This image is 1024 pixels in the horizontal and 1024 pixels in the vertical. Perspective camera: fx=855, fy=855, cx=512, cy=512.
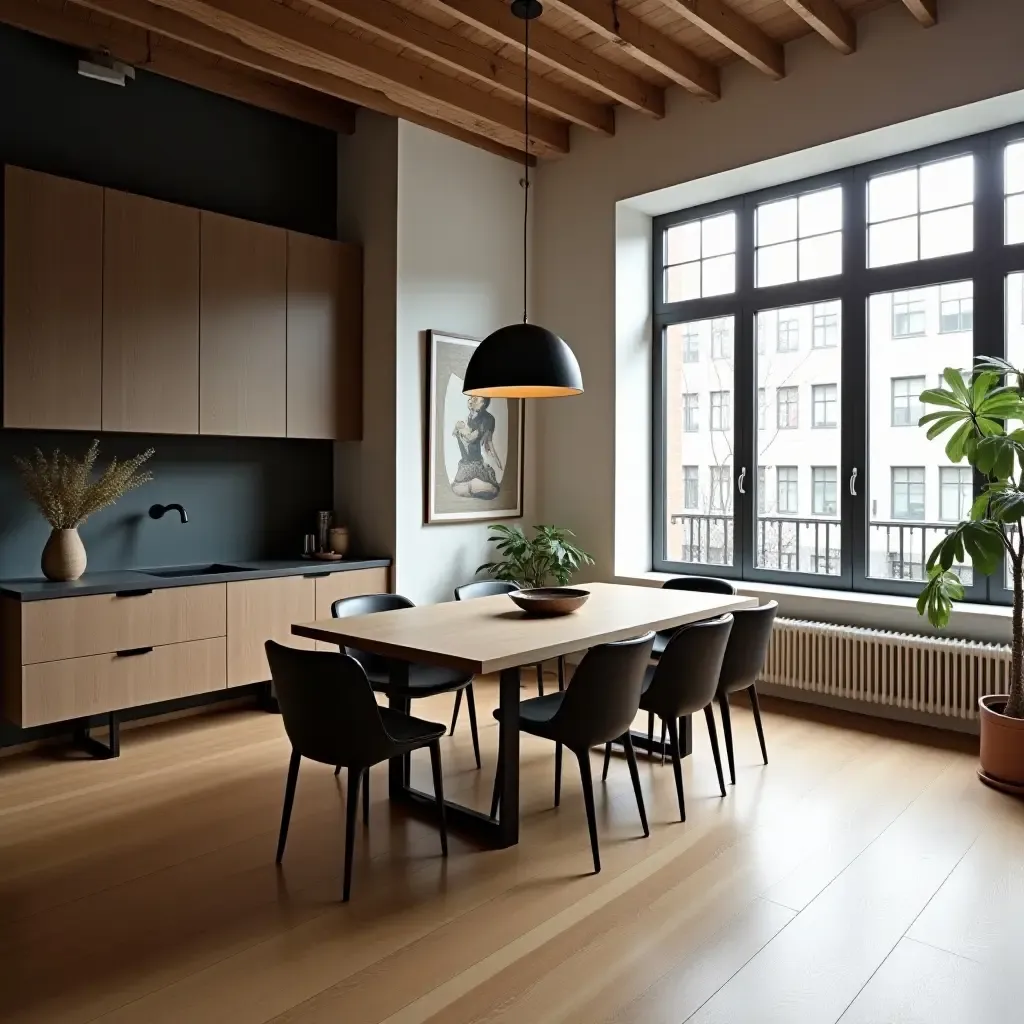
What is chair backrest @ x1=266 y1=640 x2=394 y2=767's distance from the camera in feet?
8.71

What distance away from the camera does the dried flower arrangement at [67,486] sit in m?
Answer: 4.06

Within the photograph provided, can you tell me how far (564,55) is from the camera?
4.71 meters

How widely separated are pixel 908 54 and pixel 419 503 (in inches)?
142

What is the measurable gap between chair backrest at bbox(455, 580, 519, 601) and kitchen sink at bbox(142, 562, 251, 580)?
119 centimetres

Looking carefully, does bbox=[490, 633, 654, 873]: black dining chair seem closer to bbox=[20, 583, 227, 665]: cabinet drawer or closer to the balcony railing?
bbox=[20, 583, 227, 665]: cabinet drawer

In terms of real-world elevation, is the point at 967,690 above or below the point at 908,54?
below

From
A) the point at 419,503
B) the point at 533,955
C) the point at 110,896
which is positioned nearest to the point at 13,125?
the point at 419,503

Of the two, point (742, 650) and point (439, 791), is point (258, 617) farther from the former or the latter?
point (742, 650)

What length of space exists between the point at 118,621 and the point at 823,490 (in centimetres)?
396

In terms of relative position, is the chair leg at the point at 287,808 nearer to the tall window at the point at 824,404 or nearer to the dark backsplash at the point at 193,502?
the dark backsplash at the point at 193,502

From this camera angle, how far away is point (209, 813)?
3396 millimetres

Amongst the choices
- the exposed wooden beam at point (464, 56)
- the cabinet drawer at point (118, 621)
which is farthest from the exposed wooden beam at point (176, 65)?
the cabinet drawer at point (118, 621)

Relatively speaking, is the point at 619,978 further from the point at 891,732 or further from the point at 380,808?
the point at 891,732

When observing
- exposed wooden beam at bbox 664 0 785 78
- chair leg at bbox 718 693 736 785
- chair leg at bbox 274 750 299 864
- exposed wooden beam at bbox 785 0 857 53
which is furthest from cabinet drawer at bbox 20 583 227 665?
exposed wooden beam at bbox 785 0 857 53
